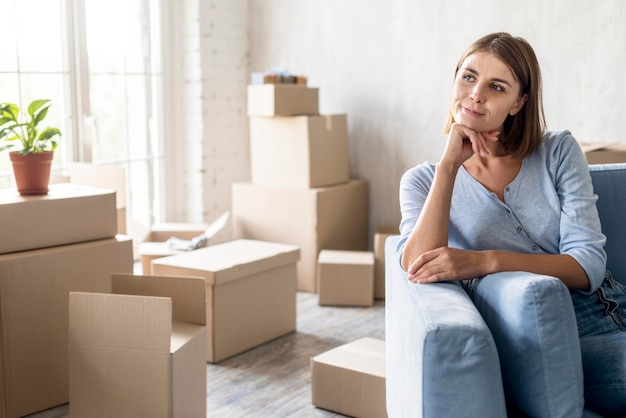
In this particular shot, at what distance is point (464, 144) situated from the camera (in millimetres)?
1750

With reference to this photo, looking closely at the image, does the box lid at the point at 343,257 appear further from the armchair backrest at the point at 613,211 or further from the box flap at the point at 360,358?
the armchair backrest at the point at 613,211

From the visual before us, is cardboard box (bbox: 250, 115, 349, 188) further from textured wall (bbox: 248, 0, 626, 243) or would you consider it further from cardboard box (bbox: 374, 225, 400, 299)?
cardboard box (bbox: 374, 225, 400, 299)

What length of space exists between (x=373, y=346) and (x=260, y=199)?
163 cm

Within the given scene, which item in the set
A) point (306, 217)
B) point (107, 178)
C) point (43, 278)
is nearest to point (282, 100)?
point (306, 217)

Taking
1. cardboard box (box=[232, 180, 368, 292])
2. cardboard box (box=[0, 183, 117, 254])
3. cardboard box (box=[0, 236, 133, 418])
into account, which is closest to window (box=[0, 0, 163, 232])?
cardboard box (box=[232, 180, 368, 292])

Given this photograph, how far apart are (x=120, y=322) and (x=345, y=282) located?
5.46ft

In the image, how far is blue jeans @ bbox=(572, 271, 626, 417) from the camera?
55.1 inches

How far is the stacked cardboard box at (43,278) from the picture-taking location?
2.12 meters

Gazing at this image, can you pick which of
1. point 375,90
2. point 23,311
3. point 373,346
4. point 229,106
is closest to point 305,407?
point 373,346

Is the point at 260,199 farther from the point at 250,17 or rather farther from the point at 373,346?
the point at 373,346

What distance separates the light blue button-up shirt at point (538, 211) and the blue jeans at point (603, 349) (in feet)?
0.16

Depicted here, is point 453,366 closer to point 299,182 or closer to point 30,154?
point 30,154

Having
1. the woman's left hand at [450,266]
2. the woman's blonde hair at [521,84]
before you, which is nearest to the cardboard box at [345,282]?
the woman's blonde hair at [521,84]

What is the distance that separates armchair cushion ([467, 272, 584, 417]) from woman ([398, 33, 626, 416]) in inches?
8.7
